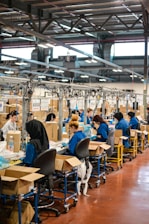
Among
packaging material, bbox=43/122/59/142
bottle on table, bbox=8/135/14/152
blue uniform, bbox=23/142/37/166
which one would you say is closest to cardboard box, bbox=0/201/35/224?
blue uniform, bbox=23/142/37/166

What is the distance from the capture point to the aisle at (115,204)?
12.5 feet

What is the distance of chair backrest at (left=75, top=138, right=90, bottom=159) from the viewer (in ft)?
14.6

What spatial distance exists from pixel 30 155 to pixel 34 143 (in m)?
0.15

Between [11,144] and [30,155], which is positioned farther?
[11,144]

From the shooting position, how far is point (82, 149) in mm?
4508

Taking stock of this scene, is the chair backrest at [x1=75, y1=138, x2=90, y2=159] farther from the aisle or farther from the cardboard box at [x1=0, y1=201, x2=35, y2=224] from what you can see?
the cardboard box at [x1=0, y1=201, x2=35, y2=224]

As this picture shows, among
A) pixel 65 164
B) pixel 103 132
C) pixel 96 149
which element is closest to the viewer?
pixel 65 164

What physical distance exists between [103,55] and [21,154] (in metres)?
8.29

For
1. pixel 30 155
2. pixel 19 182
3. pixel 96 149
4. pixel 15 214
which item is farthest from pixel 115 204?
pixel 19 182

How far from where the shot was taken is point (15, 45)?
12953 millimetres

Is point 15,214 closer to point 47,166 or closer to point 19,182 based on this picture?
point 19,182

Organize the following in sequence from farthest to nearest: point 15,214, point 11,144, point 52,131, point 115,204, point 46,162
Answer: point 52,131, point 115,204, point 11,144, point 46,162, point 15,214

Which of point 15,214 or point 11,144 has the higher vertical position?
point 11,144

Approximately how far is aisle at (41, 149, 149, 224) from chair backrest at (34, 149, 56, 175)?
2.06 ft
